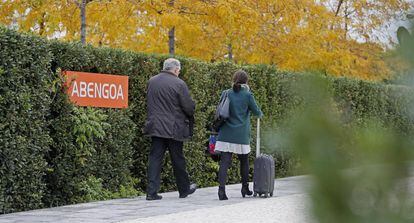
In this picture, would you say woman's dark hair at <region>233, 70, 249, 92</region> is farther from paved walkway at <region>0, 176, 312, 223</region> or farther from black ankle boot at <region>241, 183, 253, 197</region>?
paved walkway at <region>0, 176, 312, 223</region>

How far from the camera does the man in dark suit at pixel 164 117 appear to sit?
10352 mm

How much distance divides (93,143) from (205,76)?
10.2ft

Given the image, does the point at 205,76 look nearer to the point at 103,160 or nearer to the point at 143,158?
the point at 143,158

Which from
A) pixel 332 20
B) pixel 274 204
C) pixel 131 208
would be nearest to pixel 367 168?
pixel 131 208

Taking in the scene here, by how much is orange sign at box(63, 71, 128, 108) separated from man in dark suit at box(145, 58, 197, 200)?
0.50 metres

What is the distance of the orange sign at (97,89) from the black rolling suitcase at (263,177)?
1807mm

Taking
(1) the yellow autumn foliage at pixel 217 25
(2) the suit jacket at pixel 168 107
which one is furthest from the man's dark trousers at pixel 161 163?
(1) the yellow autumn foliage at pixel 217 25

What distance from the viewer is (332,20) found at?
77.4 feet

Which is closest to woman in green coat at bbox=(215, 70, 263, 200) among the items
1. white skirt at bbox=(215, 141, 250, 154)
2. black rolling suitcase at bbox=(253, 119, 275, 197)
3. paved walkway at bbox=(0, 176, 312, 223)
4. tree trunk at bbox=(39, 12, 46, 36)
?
white skirt at bbox=(215, 141, 250, 154)

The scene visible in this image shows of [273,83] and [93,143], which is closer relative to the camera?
[93,143]

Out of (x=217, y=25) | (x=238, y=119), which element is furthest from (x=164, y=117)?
(x=217, y=25)

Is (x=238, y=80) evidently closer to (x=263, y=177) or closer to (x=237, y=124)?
(x=237, y=124)

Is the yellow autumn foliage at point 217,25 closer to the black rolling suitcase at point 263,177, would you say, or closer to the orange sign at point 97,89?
the black rolling suitcase at point 263,177

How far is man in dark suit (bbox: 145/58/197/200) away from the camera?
10352mm
